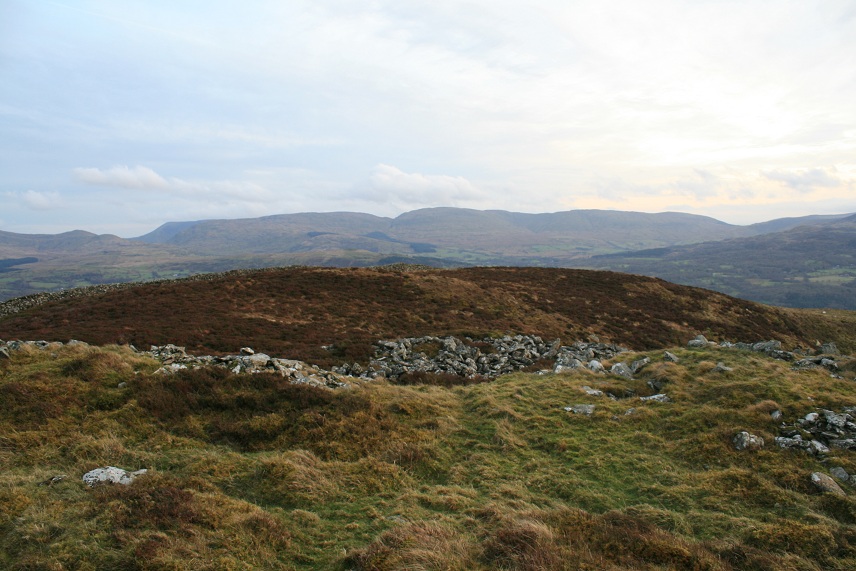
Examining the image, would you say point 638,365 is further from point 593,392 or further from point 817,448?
point 817,448

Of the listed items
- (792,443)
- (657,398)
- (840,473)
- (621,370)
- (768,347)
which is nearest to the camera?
(840,473)

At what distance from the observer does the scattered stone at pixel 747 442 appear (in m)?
11.5

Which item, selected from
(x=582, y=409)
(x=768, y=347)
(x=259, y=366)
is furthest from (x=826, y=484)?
(x=259, y=366)

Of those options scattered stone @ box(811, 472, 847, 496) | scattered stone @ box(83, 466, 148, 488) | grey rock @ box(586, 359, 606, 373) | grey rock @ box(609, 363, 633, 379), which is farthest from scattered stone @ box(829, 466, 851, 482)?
scattered stone @ box(83, 466, 148, 488)

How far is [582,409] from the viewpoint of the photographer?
15438mm

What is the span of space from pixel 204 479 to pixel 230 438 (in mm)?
2632

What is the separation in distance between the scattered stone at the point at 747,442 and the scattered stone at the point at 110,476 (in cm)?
1568

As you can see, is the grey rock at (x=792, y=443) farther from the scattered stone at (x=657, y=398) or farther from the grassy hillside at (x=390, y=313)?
the grassy hillside at (x=390, y=313)

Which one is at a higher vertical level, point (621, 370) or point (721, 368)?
point (721, 368)

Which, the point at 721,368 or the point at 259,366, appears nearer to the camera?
the point at 259,366

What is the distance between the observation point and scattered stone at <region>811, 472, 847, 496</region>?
30.6ft

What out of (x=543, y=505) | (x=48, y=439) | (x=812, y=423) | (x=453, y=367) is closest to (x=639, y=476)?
(x=543, y=505)

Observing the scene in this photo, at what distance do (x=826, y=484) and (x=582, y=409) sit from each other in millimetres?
6863

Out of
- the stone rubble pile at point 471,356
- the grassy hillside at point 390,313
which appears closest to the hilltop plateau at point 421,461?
the stone rubble pile at point 471,356
